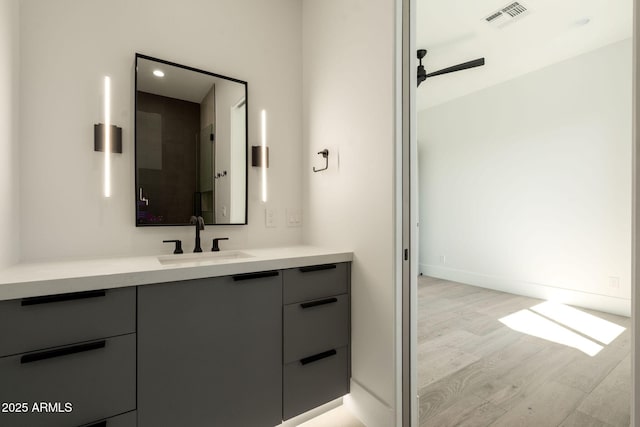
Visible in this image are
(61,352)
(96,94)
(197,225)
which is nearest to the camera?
(61,352)

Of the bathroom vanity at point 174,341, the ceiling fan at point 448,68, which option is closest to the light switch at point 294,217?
the bathroom vanity at point 174,341

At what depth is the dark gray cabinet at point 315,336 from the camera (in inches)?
59.6

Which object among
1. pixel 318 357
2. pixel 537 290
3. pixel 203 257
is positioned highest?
pixel 203 257

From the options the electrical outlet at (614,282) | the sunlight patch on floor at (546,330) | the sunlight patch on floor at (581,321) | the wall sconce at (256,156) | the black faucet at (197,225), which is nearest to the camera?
the black faucet at (197,225)

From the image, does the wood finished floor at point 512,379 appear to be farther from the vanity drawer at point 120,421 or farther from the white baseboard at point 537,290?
the vanity drawer at point 120,421

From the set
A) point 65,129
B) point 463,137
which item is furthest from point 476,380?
point 463,137

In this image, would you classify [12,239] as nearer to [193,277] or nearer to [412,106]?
[193,277]

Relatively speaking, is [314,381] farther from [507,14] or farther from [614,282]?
[614,282]

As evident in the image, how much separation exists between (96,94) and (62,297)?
113cm

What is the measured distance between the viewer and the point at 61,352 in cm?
101

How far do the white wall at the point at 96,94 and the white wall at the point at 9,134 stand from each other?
0.14 ft

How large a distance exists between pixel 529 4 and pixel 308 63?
205 cm

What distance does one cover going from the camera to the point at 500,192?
409 cm

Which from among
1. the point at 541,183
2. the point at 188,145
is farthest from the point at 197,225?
the point at 541,183
